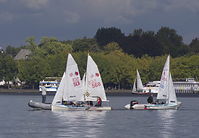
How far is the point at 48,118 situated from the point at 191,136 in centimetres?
2182

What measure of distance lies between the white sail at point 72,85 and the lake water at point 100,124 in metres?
3.43

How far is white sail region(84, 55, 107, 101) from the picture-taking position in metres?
87.4

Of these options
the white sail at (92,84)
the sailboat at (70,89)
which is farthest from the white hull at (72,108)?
the white sail at (92,84)

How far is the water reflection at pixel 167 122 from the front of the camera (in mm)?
58562

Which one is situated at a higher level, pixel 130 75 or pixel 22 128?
pixel 130 75

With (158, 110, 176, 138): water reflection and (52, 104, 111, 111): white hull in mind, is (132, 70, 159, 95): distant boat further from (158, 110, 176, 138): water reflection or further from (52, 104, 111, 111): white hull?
(52, 104, 111, 111): white hull

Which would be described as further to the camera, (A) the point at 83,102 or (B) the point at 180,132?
(A) the point at 83,102

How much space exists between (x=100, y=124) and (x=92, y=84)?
21164 mm

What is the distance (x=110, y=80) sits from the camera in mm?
195750

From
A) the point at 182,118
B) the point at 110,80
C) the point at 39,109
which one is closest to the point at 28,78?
the point at 110,80

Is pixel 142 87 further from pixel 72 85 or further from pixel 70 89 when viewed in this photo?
pixel 70 89

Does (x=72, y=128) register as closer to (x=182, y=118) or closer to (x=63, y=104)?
(x=182, y=118)

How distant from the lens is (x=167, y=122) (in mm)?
70562

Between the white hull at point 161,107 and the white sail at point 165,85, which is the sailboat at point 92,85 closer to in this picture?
the white hull at point 161,107
